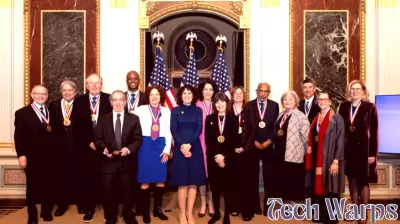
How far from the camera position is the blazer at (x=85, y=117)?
17.6 feet

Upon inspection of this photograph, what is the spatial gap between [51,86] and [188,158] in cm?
331

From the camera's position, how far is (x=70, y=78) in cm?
716

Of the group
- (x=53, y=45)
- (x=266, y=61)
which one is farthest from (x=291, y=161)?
(x=53, y=45)

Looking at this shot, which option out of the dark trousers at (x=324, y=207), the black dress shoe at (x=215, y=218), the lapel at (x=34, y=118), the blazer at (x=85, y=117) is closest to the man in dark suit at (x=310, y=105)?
the dark trousers at (x=324, y=207)

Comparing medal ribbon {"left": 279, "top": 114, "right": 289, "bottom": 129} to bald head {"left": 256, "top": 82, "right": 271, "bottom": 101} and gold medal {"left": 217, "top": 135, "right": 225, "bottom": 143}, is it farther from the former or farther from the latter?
gold medal {"left": 217, "top": 135, "right": 225, "bottom": 143}

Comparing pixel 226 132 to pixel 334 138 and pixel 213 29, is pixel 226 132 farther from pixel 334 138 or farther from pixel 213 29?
pixel 213 29

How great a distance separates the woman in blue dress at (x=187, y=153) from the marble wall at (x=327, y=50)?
9.70 feet

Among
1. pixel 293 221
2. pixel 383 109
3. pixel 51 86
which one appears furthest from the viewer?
pixel 51 86

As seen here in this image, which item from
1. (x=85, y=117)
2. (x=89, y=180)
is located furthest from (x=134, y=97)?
(x=89, y=180)

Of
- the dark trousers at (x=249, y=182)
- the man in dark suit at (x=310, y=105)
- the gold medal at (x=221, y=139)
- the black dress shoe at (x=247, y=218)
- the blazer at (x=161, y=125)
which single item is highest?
the man in dark suit at (x=310, y=105)

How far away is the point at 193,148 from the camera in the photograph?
505cm

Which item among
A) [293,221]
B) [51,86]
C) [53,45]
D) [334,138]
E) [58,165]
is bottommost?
[293,221]

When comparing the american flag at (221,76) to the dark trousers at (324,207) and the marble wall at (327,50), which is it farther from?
the dark trousers at (324,207)

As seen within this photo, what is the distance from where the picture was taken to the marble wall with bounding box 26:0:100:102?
7.14 metres
